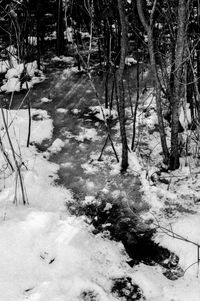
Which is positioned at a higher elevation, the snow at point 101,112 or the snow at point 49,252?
the snow at point 101,112

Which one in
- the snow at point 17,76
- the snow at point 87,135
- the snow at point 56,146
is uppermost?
the snow at point 17,76

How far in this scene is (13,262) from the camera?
7.80ft

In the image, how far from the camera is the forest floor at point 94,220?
233 cm

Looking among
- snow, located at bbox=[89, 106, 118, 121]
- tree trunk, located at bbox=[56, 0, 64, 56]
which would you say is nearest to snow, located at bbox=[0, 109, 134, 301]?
snow, located at bbox=[89, 106, 118, 121]

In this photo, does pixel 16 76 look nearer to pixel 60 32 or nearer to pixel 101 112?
pixel 60 32

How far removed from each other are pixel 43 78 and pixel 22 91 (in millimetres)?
443

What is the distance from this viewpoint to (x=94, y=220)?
2.98 meters

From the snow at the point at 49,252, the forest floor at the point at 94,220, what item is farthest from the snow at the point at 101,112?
the snow at the point at 49,252

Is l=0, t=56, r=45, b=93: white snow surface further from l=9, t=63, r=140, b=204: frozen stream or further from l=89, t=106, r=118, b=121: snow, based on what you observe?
l=89, t=106, r=118, b=121: snow

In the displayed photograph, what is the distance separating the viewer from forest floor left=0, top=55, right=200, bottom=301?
2328mm

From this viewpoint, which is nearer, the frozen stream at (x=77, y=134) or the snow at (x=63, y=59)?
Result: the frozen stream at (x=77, y=134)

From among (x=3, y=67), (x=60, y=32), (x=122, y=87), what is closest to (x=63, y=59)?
(x=60, y=32)

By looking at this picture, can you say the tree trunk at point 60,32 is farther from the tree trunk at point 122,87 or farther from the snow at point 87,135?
the tree trunk at point 122,87

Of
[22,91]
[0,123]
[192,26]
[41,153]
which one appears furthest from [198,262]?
[22,91]
